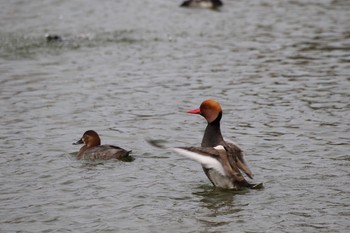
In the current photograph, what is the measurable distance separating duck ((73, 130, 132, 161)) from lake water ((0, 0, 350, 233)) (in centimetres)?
14

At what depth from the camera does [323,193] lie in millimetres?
9133

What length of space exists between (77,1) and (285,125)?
15225mm

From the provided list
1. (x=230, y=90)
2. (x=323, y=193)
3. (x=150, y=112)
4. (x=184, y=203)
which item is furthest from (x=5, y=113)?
(x=323, y=193)

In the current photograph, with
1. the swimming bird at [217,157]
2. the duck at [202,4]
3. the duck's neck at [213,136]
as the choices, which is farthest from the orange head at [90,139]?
the duck at [202,4]

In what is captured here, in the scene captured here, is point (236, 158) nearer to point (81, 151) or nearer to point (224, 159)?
point (224, 159)

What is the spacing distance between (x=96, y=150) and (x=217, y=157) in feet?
7.67

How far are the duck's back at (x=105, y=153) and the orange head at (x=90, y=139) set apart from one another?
27 centimetres

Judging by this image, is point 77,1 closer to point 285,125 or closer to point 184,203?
point 285,125

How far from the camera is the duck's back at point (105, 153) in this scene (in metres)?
10.5

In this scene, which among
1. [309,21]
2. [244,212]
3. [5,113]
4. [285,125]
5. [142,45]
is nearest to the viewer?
[244,212]

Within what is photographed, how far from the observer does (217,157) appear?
357 inches

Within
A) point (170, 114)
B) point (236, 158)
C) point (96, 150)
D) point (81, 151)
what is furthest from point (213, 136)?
point (170, 114)

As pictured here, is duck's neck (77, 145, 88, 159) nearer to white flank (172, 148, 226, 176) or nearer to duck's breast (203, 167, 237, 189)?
duck's breast (203, 167, 237, 189)

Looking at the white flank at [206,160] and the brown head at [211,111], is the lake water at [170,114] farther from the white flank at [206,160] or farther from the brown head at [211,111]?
the brown head at [211,111]
